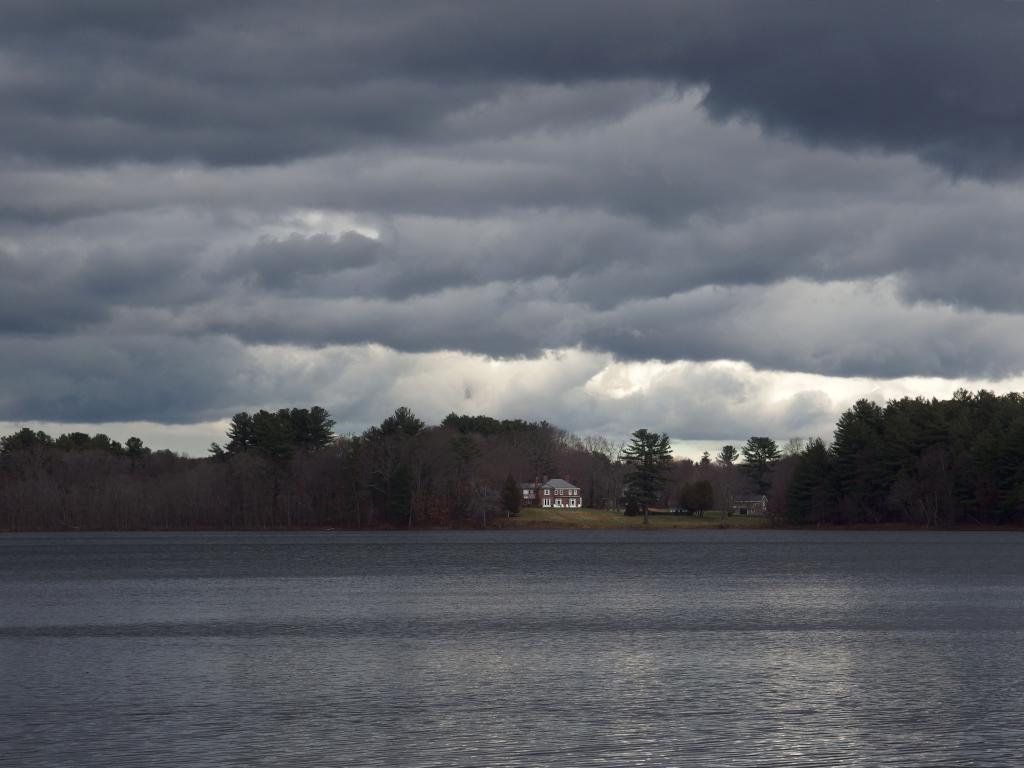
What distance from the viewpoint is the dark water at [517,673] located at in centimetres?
2817

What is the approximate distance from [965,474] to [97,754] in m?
163

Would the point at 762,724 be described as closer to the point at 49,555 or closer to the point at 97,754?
the point at 97,754

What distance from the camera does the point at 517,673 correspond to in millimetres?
39562

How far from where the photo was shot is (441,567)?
106625mm

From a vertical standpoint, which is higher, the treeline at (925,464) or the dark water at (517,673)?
the treeline at (925,464)

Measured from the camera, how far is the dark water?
92.4ft

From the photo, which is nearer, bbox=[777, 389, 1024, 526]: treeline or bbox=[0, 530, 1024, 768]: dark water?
bbox=[0, 530, 1024, 768]: dark water

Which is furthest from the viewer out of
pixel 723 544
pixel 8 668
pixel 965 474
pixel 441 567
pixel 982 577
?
pixel 965 474

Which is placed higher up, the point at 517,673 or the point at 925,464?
the point at 925,464

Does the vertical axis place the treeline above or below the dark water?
above

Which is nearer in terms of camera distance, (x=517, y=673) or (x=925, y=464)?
(x=517, y=673)

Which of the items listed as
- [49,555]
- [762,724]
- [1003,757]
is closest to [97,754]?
[762,724]

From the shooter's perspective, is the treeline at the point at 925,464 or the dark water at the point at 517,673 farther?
the treeline at the point at 925,464

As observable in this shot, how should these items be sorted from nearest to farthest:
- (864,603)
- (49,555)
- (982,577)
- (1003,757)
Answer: (1003,757) < (864,603) < (982,577) < (49,555)
